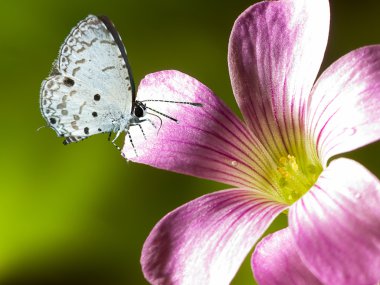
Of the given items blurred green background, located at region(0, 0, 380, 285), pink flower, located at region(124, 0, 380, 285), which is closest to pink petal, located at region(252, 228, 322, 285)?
pink flower, located at region(124, 0, 380, 285)

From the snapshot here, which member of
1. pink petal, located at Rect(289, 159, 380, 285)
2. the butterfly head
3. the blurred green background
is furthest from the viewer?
the blurred green background

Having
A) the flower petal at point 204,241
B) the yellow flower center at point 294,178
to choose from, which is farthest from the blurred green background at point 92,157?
the flower petal at point 204,241

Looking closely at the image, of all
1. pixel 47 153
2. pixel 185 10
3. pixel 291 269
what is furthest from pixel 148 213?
pixel 291 269

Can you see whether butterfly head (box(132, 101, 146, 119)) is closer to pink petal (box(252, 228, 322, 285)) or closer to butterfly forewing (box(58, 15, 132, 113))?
butterfly forewing (box(58, 15, 132, 113))

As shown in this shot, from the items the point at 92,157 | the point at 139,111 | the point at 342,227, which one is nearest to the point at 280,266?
the point at 342,227

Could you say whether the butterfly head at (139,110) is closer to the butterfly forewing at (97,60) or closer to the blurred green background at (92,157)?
the butterfly forewing at (97,60)

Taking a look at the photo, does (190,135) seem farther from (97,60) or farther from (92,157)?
(92,157)
